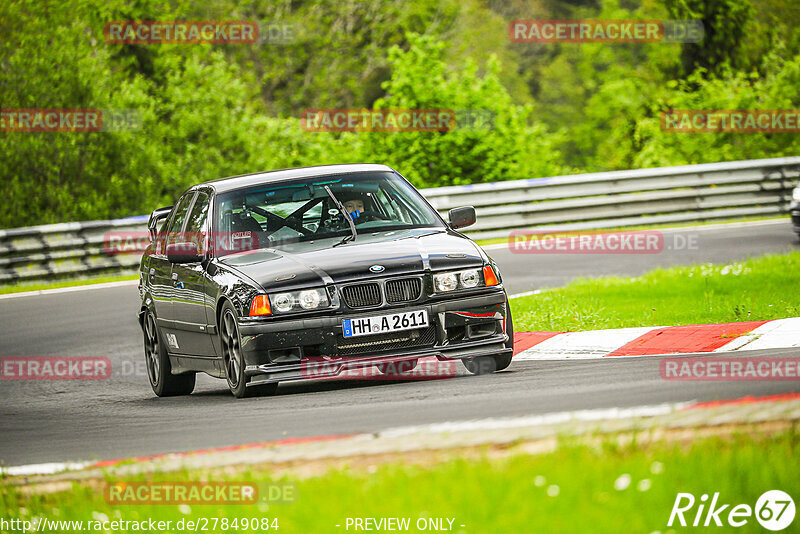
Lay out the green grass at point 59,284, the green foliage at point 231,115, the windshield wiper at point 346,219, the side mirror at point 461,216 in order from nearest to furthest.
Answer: the windshield wiper at point 346,219 < the side mirror at point 461,216 < the green grass at point 59,284 < the green foliage at point 231,115

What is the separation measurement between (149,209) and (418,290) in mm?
19214

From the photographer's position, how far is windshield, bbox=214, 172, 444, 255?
930cm

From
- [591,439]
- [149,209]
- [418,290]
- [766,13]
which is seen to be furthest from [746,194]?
[766,13]

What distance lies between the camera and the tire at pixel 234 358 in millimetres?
8438

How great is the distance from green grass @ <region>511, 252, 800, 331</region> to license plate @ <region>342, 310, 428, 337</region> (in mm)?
3013

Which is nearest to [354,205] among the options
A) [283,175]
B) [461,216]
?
[283,175]

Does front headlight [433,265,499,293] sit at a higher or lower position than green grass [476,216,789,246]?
higher

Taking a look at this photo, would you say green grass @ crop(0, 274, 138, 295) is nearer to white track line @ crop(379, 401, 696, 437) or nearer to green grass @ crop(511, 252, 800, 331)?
green grass @ crop(511, 252, 800, 331)

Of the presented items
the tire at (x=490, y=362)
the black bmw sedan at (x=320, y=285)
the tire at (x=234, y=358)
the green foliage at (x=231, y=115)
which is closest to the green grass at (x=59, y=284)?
the green foliage at (x=231, y=115)

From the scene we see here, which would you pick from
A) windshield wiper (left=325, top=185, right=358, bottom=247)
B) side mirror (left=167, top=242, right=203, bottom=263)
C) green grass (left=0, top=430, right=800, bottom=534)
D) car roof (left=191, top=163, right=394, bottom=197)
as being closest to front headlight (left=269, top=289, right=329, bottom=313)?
windshield wiper (left=325, top=185, right=358, bottom=247)

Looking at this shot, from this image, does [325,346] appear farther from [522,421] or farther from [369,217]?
[522,421]

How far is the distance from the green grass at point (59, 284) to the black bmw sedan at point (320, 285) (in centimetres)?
893

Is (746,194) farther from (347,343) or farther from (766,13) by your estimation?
(766,13)

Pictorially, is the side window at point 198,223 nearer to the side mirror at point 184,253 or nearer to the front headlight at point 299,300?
the side mirror at point 184,253
